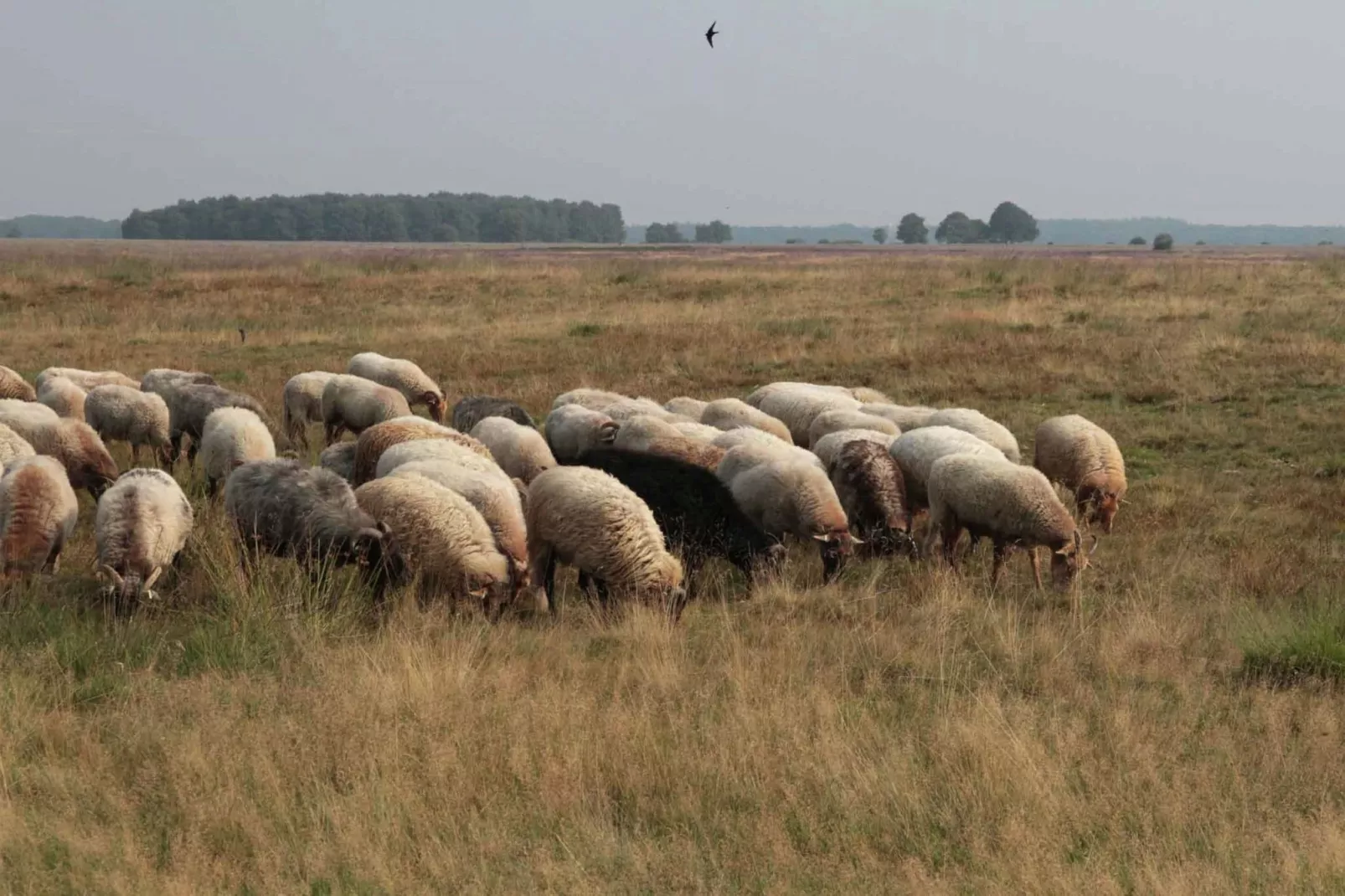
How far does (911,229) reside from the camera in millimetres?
161125

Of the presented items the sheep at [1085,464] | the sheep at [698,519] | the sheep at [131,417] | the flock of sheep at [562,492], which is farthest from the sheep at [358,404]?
the sheep at [1085,464]

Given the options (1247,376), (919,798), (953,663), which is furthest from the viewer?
(1247,376)

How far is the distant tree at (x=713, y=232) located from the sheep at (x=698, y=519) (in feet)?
565

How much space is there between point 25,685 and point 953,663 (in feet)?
15.5

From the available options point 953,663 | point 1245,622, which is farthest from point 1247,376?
point 953,663

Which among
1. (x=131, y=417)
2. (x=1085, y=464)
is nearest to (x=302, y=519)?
(x=131, y=417)

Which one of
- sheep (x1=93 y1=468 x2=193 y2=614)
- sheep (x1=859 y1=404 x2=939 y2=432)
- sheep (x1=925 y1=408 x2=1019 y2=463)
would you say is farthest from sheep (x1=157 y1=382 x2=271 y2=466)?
sheep (x1=925 y1=408 x2=1019 y2=463)

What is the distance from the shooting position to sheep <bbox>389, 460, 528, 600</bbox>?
812 centimetres

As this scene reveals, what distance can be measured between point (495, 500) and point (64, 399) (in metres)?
7.23

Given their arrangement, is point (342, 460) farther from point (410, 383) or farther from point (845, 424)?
point (410, 383)

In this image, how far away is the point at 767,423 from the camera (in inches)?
Result: 478

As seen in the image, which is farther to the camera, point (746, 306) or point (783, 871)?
point (746, 306)

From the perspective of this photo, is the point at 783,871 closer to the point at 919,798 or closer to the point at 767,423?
the point at 919,798

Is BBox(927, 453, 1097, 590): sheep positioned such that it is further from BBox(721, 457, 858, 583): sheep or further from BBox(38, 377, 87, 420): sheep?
BBox(38, 377, 87, 420): sheep
